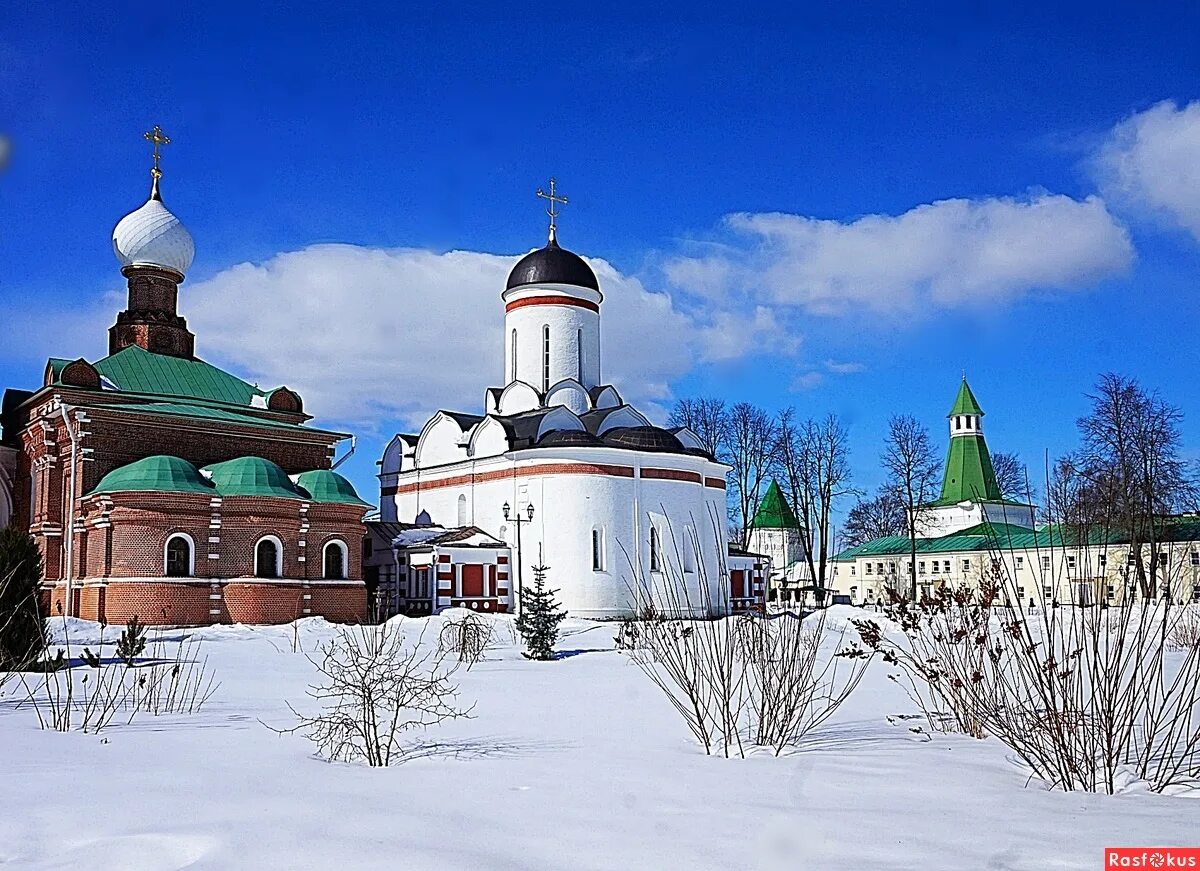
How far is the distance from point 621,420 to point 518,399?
3.56 m

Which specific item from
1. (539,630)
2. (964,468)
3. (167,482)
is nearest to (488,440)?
(167,482)

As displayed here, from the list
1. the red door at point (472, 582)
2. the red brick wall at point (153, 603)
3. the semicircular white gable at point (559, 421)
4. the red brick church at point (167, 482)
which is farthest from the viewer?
the semicircular white gable at point (559, 421)

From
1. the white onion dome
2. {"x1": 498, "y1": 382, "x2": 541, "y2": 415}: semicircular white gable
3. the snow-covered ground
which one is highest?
the white onion dome

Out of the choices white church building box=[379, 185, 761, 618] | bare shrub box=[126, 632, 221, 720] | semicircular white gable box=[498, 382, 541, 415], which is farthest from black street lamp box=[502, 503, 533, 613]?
bare shrub box=[126, 632, 221, 720]

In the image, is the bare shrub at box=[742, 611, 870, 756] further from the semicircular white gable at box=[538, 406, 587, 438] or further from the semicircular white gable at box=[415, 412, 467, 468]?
the semicircular white gable at box=[415, 412, 467, 468]

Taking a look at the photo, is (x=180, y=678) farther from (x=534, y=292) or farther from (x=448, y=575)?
(x=534, y=292)

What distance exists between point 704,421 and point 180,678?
111 ft

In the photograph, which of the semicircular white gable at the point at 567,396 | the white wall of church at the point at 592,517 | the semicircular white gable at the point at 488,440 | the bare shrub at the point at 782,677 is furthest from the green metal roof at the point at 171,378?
the bare shrub at the point at 782,677

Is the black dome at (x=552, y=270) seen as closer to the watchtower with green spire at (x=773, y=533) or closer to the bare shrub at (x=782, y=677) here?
the watchtower with green spire at (x=773, y=533)

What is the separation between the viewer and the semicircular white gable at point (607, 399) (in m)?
39.0

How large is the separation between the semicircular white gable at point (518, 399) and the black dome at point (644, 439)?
3.49 m

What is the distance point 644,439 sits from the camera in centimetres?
3522

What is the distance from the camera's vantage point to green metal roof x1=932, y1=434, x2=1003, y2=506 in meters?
62.0

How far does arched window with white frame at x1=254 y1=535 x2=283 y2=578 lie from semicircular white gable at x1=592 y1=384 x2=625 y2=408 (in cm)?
1311
